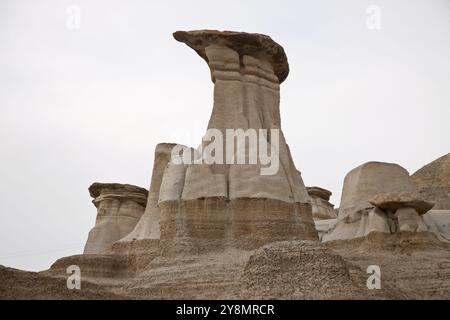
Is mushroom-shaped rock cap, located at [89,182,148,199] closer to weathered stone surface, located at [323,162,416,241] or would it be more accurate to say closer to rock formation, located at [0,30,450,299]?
rock formation, located at [0,30,450,299]

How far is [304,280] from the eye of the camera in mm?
14836

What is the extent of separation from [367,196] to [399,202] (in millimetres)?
4241

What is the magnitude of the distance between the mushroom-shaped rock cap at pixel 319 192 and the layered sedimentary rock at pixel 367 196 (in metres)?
20.3

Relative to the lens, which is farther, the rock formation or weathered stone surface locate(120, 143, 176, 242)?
weathered stone surface locate(120, 143, 176, 242)

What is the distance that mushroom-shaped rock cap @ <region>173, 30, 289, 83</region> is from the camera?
25.1 meters

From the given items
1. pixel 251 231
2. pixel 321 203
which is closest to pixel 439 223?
pixel 251 231

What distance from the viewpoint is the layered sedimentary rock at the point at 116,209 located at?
40156 millimetres

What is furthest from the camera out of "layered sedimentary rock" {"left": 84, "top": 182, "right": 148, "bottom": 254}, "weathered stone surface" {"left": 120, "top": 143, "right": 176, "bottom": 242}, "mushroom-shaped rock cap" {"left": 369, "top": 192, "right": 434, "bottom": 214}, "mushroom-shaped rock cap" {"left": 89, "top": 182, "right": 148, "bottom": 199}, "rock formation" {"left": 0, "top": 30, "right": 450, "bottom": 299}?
"mushroom-shaped rock cap" {"left": 89, "top": 182, "right": 148, "bottom": 199}

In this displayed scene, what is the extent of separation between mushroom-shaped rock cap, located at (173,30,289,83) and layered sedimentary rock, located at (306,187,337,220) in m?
27.8

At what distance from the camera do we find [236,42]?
2522cm

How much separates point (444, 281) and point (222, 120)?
10515 mm

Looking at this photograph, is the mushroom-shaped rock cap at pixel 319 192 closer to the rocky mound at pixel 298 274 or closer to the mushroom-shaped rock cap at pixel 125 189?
the mushroom-shaped rock cap at pixel 125 189

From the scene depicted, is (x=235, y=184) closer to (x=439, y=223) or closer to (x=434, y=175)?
(x=439, y=223)

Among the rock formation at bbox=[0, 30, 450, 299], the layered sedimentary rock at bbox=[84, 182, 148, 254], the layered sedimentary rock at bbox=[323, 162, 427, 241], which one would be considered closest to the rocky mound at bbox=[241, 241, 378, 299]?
the rock formation at bbox=[0, 30, 450, 299]
